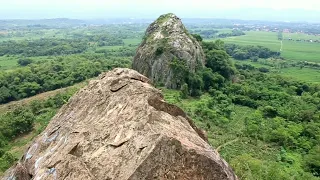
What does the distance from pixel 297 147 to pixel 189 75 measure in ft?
65.6

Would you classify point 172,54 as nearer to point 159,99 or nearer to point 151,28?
point 151,28

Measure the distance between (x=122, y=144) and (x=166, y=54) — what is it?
3733cm

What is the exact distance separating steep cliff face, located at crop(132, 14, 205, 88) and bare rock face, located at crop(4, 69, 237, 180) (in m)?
31.4

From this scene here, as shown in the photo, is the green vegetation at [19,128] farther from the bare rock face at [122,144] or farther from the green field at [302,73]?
the green field at [302,73]

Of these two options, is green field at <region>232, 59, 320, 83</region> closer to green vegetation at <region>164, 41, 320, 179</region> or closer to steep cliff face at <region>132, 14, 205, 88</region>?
green vegetation at <region>164, 41, 320, 179</region>

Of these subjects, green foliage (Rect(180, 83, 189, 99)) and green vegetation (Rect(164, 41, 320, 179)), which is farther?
green foliage (Rect(180, 83, 189, 99))

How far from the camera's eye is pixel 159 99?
14.6 m

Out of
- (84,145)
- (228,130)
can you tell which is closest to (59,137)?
(84,145)

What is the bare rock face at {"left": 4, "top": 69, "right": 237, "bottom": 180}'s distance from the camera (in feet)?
36.4

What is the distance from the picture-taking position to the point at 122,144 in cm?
1212

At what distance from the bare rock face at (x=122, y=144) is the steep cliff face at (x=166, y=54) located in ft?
103

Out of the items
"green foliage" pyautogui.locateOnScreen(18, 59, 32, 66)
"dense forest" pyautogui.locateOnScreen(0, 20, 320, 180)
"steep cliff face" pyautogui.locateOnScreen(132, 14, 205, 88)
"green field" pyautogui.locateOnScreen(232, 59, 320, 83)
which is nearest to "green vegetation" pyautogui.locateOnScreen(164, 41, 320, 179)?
"dense forest" pyautogui.locateOnScreen(0, 20, 320, 180)

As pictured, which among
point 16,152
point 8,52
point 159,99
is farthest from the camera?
point 8,52

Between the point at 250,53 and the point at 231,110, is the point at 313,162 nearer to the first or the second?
the point at 231,110
